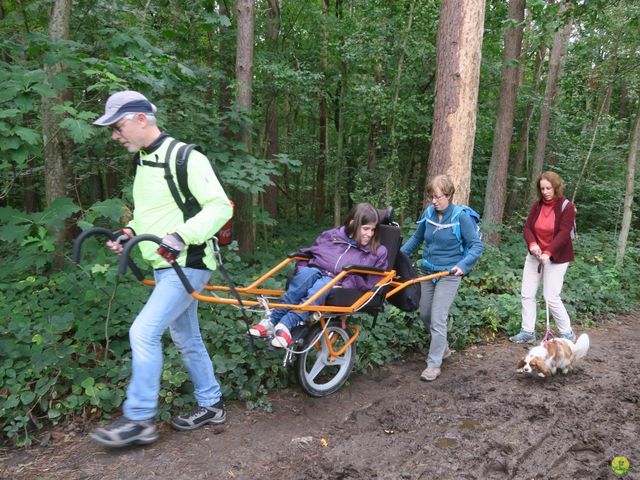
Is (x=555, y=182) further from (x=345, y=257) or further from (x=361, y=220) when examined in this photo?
(x=345, y=257)

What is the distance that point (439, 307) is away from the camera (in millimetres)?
4512

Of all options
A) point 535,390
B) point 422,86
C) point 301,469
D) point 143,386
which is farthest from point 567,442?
point 422,86

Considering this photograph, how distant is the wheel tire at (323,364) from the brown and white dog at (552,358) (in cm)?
171

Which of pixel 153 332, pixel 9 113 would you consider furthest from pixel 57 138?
pixel 153 332

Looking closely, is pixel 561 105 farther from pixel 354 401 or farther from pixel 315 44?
pixel 354 401

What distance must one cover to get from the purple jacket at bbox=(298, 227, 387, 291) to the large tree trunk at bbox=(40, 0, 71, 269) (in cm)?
278

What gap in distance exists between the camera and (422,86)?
1142 cm

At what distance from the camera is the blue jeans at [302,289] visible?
3648 mm

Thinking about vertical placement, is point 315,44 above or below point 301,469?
above

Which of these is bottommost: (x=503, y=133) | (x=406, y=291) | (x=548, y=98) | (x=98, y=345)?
(x=98, y=345)

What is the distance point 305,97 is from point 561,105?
9402 millimetres

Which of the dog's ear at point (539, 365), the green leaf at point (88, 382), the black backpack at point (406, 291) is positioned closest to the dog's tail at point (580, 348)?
the dog's ear at point (539, 365)

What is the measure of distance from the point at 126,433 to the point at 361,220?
2.38 metres

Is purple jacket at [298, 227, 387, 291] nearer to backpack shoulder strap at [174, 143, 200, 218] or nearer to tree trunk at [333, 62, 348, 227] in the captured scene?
backpack shoulder strap at [174, 143, 200, 218]
